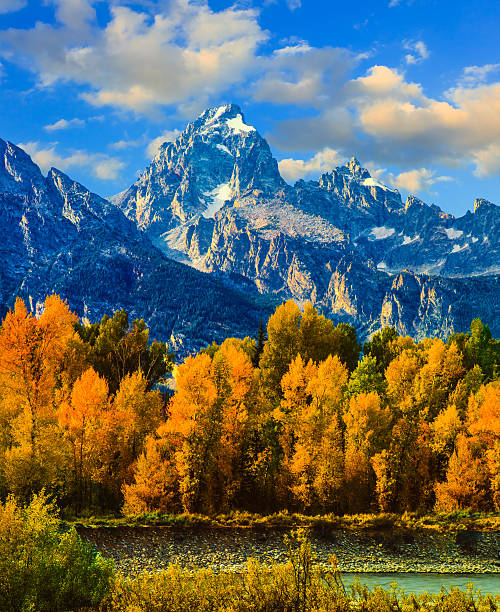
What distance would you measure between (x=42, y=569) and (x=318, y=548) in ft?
104

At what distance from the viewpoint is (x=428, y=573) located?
45375 mm

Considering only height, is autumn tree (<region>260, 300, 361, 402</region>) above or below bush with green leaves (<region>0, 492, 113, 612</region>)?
above

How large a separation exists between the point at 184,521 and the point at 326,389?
22333 mm

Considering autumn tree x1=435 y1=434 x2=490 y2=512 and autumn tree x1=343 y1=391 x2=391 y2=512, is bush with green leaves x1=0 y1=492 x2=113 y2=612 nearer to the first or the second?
autumn tree x1=343 y1=391 x2=391 y2=512

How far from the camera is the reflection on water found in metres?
40.8

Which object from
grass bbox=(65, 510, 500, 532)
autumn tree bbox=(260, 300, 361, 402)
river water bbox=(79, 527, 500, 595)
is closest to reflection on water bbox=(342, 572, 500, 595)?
river water bbox=(79, 527, 500, 595)

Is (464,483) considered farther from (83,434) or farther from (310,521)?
(83,434)

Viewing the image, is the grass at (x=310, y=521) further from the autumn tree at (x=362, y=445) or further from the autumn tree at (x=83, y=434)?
the autumn tree at (x=83, y=434)

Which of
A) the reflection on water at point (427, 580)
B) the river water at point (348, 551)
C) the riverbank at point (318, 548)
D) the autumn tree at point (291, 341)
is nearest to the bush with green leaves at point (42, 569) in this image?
the river water at point (348, 551)

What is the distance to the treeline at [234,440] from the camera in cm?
5722

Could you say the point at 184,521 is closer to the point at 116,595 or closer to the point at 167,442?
the point at 167,442

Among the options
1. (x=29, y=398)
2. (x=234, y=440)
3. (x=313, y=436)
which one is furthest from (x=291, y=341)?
(x=29, y=398)

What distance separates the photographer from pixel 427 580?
43.2 meters

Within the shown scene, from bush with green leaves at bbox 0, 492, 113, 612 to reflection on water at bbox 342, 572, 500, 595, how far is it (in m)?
22.3
